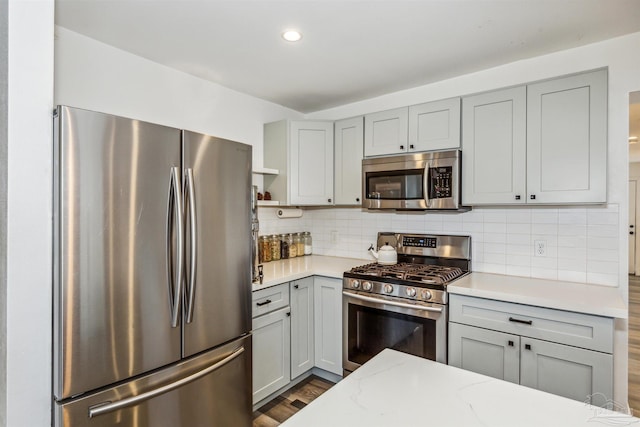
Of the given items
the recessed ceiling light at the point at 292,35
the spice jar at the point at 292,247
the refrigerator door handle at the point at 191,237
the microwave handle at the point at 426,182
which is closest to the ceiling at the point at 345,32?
the recessed ceiling light at the point at 292,35

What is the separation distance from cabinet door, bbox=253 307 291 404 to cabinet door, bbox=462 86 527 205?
1.56 m

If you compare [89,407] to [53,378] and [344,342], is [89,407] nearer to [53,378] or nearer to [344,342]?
[53,378]

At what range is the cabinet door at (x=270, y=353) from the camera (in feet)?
7.61

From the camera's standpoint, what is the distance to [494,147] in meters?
2.36

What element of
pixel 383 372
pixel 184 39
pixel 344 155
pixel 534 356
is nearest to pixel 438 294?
pixel 534 356

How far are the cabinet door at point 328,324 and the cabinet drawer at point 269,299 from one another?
0.33 metres

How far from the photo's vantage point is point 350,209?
3416 millimetres

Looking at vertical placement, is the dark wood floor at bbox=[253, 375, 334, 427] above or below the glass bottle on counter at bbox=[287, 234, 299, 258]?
below

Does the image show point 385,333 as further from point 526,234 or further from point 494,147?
point 494,147

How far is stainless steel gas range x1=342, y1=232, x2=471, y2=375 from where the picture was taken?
2.21 metres

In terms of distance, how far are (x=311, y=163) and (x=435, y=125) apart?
1078 millimetres

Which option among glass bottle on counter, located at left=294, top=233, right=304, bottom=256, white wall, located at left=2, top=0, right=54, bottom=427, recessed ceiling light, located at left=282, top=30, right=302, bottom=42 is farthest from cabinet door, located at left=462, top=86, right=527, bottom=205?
white wall, located at left=2, top=0, right=54, bottom=427

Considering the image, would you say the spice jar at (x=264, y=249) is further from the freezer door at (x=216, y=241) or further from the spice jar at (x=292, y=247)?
the freezer door at (x=216, y=241)

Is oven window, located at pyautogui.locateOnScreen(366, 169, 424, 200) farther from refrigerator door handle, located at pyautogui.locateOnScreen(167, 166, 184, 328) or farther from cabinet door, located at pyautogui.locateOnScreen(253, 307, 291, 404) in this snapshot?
refrigerator door handle, located at pyautogui.locateOnScreen(167, 166, 184, 328)
